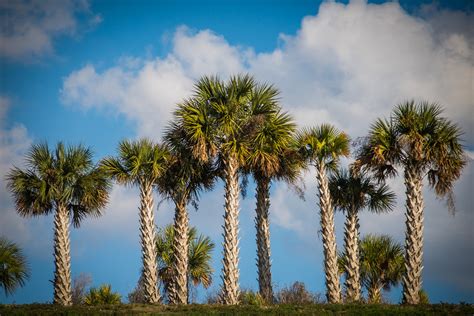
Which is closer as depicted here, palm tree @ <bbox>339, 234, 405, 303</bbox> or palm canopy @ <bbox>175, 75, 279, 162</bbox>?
palm canopy @ <bbox>175, 75, 279, 162</bbox>

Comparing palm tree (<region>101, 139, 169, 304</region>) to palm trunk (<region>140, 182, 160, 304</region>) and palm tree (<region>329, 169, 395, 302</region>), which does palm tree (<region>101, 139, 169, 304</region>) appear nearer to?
palm trunk (<region>140, 182, 160, 304</region>)

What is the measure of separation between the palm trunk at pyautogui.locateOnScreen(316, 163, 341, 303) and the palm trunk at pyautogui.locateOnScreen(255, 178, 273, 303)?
9.04 feet

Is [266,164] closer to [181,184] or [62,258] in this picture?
[181,184]

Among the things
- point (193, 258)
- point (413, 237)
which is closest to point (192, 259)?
point (193, 258)

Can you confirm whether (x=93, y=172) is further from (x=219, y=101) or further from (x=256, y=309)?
(x=256, y=309)

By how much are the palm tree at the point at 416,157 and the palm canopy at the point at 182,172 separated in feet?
28.5

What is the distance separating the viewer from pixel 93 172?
31031 mm

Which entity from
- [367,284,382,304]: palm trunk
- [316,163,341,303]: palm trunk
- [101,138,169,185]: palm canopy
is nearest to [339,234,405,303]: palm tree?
[367,284,382,304]: palm trunk

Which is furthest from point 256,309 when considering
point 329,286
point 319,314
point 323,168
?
point 323,168

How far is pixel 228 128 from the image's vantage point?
2769cm

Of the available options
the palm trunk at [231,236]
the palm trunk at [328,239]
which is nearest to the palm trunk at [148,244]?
the palm trunk at [231,236]

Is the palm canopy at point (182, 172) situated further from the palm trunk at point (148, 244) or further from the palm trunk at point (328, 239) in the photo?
the palm trunk at point (328, 239)

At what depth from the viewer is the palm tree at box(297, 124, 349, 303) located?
28.6m

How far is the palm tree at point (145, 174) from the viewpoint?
2883 centimetres
